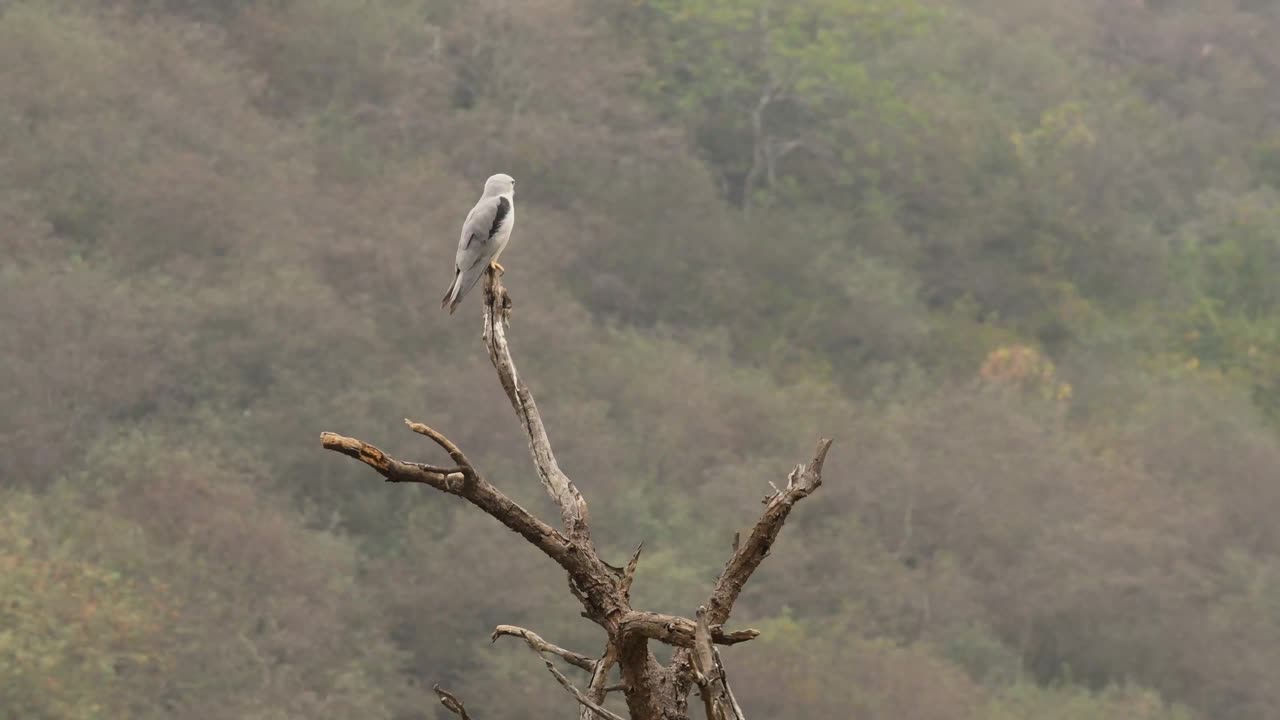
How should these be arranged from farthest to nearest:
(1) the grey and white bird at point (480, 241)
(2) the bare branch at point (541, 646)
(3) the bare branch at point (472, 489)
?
(1) the grey and white bird at point (480, 241), (2) the bare branch at point (541, 646), (3) the bare branch at point (472, 489)

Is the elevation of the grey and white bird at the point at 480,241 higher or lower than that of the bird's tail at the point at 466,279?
higher

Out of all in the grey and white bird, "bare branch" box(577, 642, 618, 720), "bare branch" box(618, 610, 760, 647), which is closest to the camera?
"bare branch" box(618, 610, 760, 647)

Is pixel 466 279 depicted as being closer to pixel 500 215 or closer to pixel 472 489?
pixel 500 215

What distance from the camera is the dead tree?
522 cm

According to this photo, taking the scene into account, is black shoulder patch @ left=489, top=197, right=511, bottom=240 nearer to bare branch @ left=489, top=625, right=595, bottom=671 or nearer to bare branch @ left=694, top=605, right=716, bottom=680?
bare branch @ left=489, top=625, right=595, bottom=671

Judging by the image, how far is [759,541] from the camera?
577 centimetres

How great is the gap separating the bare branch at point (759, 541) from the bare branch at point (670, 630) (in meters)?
0.10

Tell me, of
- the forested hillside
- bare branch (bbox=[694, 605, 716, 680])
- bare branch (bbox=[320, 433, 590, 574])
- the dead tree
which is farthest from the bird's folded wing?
the forested hillside

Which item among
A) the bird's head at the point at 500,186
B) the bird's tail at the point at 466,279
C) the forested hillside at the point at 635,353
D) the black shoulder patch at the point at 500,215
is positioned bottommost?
the forested hillside at the point at 635,353

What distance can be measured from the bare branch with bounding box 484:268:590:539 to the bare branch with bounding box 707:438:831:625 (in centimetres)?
49

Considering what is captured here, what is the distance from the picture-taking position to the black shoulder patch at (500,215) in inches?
397

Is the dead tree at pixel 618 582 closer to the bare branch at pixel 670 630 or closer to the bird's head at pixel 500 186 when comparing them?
the bare branch at pixel 670 630

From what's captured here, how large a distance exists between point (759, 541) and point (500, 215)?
190 inches

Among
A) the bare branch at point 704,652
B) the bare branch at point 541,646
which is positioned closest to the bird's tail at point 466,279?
the bare branch at point 541,646
